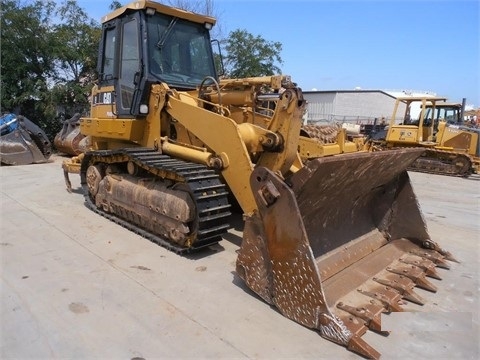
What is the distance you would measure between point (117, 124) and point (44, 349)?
3.58m

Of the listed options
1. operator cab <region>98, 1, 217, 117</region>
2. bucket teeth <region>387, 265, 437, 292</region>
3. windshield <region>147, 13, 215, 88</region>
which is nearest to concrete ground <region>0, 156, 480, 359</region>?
bucket teeth <region>387, 265, 437, 292</region>

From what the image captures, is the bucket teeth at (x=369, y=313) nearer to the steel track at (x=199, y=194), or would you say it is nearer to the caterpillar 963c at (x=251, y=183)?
the caterpillar 963c at (x=251, y=183)

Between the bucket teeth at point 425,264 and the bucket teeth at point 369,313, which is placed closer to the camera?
the bucket teeth at point 369,313

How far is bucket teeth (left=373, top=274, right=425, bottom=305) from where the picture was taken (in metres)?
3.44

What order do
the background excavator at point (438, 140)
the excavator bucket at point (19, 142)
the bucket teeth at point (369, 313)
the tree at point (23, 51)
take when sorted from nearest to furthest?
1. the bucket teeth at point (369, 313)
2. the excavator bucket at point (19, 142)
3. the background excavator at point (438, 140)
4. the tree at point (23, 51)

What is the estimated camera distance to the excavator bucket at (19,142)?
405 inches

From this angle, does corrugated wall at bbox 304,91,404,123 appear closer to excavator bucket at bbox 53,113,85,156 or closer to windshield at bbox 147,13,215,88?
excavator bucket at bbox 53,113,85,156

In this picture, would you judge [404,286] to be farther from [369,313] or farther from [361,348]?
[361,348]

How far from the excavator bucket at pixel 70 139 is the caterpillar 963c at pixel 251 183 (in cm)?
573

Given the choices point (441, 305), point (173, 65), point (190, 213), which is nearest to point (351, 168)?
point (441, 305)

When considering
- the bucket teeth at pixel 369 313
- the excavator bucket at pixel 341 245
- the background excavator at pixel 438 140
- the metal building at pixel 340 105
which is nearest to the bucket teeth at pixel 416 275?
the excavator bucket at pixel 341 245

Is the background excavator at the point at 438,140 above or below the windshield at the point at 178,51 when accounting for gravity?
below

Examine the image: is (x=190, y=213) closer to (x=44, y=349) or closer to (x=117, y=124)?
(x=44, y=349)

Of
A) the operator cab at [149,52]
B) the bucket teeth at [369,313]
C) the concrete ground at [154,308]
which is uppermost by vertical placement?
the operator cab at [149,52]
